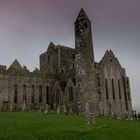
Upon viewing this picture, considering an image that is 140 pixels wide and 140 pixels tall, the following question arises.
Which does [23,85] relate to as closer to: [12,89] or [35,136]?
[12,89]

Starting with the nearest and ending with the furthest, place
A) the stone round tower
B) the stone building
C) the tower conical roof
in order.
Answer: the stone round tower < the stone building < the tower conical roof

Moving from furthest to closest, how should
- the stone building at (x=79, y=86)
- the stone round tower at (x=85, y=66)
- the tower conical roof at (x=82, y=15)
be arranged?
1. the tower conical roof at (x=82, y=15)
2. the stone building at (x=79, y=86)
3. the stone round tower at (x=85, y=66)

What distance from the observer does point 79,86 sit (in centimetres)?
4547

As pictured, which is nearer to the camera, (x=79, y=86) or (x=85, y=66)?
(x=79, y=86)

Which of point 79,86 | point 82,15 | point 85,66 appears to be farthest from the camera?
point 82,15

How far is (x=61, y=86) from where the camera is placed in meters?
52.6

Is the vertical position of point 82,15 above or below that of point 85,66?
above

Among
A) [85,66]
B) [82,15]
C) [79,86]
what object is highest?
[82,15]

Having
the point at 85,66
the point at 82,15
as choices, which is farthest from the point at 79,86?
the point at 82,15

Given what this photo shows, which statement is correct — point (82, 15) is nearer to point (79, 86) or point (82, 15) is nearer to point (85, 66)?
point (85, 66)

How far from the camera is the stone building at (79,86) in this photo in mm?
45500

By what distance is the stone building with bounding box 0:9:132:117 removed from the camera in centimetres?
4550

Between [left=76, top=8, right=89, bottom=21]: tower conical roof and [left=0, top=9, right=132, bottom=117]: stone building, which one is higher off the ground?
[left=76, top=8, right=89, bottom=21]: tower conical roof

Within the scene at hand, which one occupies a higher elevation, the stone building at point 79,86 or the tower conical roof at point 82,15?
the tower conical roof at point 82,15
